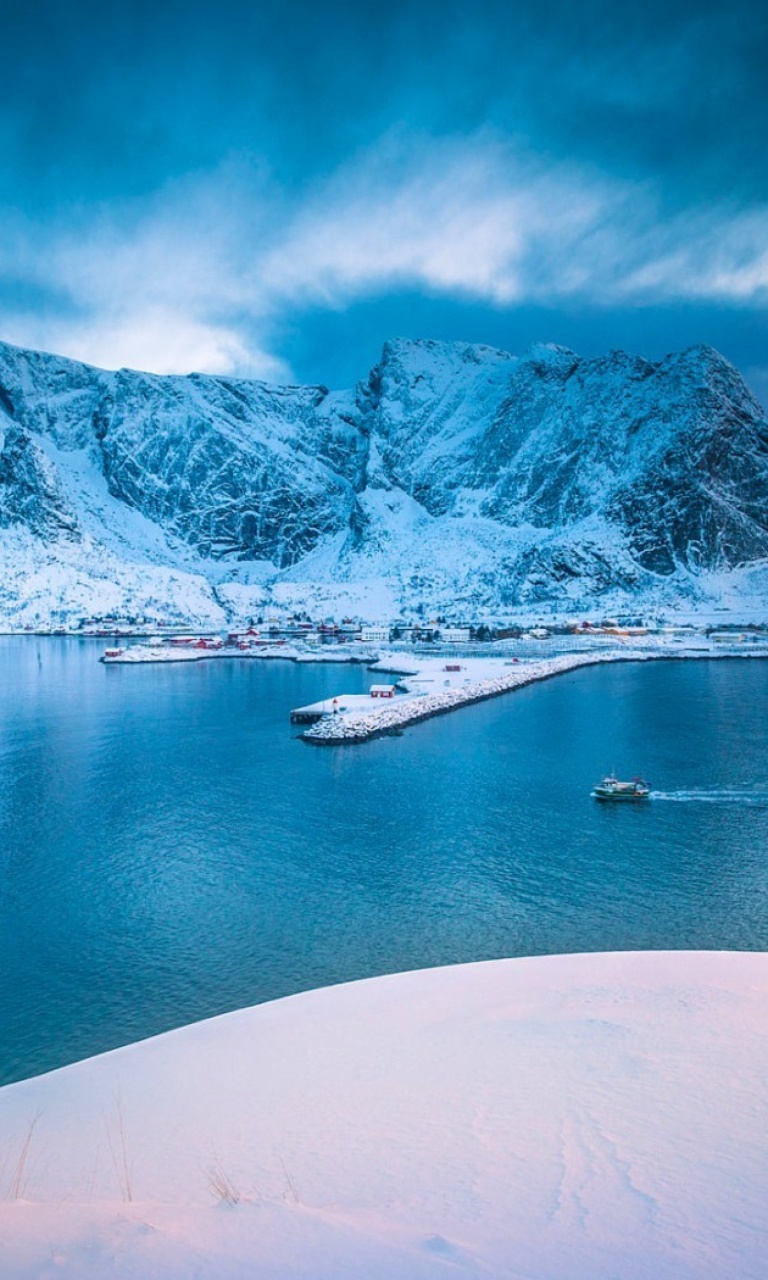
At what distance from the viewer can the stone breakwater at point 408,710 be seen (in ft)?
143

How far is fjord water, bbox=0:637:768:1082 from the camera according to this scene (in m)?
15.9

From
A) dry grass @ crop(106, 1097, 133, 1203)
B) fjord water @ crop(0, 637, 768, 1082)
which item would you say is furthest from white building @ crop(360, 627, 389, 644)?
dry grass @ crop(106, 1097, 133, 1203)

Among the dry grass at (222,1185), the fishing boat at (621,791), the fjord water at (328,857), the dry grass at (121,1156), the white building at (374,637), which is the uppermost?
the white building at (374,637)

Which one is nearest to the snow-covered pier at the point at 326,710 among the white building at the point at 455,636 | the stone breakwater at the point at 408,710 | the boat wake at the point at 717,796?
the stone breakwater at the point at 408,710

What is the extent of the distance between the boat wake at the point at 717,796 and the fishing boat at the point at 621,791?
0.60m

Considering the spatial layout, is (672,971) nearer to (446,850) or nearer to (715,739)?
(446,850)

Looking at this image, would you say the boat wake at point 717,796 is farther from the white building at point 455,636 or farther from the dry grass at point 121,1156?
the white building at point 455,636

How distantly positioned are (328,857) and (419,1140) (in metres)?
15.8

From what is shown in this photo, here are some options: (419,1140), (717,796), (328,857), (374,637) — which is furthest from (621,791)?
(374,637)

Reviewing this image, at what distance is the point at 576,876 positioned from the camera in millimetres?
21250

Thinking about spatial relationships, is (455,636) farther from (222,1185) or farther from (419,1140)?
(222,1185)

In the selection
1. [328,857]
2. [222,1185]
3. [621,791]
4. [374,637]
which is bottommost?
[328,857]

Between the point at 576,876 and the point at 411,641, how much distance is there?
104 meters

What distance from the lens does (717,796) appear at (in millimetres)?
29625
